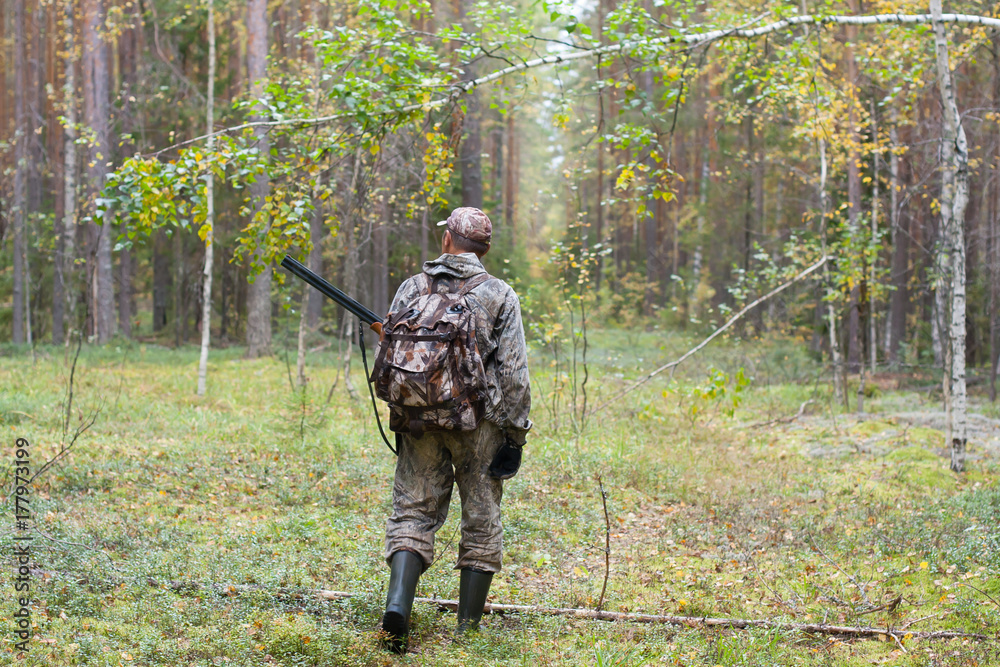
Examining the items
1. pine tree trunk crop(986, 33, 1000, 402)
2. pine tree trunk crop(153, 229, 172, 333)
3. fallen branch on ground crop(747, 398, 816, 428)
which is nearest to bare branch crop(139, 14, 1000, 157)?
fallen branch on ground crop(747, 398, 816, 428)

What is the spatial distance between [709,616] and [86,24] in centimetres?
1921

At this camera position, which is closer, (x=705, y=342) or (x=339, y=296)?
(x=339, y=296)

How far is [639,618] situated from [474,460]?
1.34 meters

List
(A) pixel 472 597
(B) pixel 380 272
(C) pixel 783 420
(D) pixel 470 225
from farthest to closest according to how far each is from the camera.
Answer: (B) pixel 380 272
(C) pixel 783 420
(D) pixel 470 225
(A) pixel 472 597

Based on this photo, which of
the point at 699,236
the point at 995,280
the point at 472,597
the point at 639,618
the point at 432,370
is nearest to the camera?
the point at 432,370

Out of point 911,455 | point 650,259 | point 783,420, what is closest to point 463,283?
point 911,455

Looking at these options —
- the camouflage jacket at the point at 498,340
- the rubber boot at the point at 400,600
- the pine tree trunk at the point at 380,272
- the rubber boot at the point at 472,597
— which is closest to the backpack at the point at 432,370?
the camouflage jacket at the point at 498,340

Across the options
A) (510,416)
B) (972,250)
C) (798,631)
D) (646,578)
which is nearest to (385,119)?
(510,416)

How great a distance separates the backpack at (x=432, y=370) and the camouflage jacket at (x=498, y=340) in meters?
0.10

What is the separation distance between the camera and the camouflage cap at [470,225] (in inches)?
160

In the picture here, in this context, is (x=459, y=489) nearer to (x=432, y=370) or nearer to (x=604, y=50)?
(x=432, y=370)

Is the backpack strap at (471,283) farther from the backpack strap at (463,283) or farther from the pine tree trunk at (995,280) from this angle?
the pine tree trunk at (995,280)

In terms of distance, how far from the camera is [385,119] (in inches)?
231

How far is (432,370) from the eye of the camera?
358 cm
